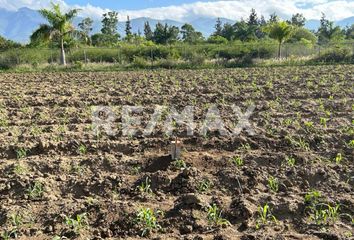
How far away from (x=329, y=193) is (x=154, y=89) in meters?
8.56

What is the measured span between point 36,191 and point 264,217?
8.27 ft

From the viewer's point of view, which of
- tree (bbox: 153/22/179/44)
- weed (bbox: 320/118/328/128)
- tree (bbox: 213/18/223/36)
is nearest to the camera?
weed (bbox: 320/118/328/128)

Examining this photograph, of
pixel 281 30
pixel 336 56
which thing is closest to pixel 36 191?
pixel 336 56

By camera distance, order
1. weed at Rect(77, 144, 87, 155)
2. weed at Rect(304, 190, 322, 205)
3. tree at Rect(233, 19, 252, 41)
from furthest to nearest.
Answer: tree at Rect(233, 19, 252, 41), weed at Rect(77, 144, 87, 155), weed at Rect(304, 190, 322, 205)

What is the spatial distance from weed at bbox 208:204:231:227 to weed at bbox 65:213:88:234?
46.7 inches

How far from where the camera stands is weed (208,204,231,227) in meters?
4.02

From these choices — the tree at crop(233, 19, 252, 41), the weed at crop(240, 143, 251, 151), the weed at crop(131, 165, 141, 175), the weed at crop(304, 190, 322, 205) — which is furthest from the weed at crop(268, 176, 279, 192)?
the tree at crop(233, 19, 252, 41)

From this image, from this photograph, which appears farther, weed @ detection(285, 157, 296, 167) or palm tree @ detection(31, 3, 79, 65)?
palm tree @ detection(31, 3, 79, 65)

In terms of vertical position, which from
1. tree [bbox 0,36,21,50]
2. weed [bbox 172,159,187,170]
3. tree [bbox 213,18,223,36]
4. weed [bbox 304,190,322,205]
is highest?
tree [bbox 213,18,223,36]

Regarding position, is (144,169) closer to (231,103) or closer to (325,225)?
(325,225)

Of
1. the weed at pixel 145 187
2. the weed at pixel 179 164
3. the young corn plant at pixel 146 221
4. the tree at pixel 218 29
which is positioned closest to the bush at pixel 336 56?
the weed at pixel 179 164

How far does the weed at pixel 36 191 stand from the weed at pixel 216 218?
1.93 meters

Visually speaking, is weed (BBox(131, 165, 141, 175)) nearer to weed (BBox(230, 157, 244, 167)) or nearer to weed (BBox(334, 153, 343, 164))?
weed (BBox(230, 157, 244, 167))

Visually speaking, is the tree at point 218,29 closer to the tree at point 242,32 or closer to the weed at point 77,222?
the tree at point 242,32
